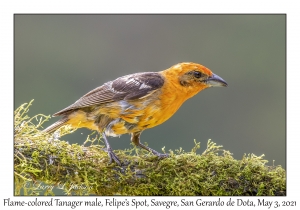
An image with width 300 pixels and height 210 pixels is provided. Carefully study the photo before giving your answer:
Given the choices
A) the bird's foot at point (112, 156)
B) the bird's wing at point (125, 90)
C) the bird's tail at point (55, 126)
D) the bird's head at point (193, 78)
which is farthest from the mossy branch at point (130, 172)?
the bird's head at point (193, 78)

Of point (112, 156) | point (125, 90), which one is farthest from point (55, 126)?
point (112, 156)

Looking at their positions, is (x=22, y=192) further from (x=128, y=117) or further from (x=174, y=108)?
(x=174, y=108)

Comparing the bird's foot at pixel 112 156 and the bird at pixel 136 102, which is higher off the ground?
the bird at pixel 136 102

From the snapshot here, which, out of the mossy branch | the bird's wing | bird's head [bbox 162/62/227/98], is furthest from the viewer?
bird's head [bbox 162/62/227/98]

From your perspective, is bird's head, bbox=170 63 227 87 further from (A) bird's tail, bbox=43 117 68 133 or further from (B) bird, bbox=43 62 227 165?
(A) bird's tail, bbox=43 117 68 133

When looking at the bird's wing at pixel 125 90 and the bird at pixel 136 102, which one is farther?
the bird's wing at pixel 125 90

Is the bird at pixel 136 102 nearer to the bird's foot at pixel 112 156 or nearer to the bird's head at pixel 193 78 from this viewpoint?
the bird's head at pixel 193 78

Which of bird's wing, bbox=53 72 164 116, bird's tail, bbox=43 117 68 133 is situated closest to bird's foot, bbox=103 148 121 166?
bird's wing, bbox=53 72 164 116

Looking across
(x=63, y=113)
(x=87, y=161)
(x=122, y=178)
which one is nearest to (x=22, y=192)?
(x=87, y=161)
